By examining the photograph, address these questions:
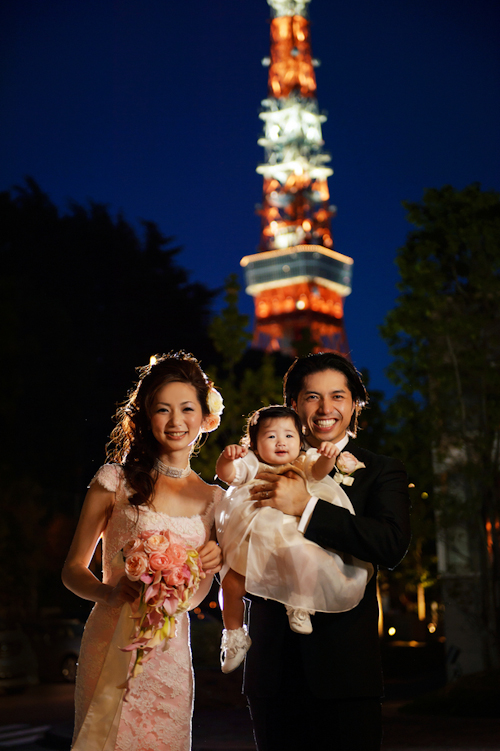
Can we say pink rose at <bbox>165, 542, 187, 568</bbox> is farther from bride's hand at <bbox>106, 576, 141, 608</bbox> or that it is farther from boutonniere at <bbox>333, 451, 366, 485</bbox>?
boutonniere at <bbox>333, 451, 366, 485</bbox>

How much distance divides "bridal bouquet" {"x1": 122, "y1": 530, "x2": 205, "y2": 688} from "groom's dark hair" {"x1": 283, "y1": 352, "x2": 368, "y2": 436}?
0.80 m

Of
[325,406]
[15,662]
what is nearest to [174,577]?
[325,406]

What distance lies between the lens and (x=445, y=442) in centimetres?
1249

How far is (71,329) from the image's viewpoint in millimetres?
27188

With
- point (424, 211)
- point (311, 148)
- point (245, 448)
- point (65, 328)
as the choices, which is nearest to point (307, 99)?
point (311, 148)

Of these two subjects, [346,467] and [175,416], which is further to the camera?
[175,416]

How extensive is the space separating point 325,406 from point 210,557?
2.46ft

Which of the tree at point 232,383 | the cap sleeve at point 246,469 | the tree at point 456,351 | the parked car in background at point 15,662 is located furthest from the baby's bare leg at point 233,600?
the parked car in background at point 15,662

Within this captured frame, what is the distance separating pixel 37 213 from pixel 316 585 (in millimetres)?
30225


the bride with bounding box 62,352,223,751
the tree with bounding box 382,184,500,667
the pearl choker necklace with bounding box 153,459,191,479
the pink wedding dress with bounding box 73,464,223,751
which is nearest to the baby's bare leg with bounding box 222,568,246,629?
the bride with bounding box 62,352,223,751

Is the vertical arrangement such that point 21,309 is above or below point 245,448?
above

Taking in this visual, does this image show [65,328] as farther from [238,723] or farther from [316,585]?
[316,585]

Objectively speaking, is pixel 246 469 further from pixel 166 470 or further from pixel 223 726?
pixel 223 726

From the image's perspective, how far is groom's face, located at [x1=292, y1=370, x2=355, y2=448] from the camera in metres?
3.20
